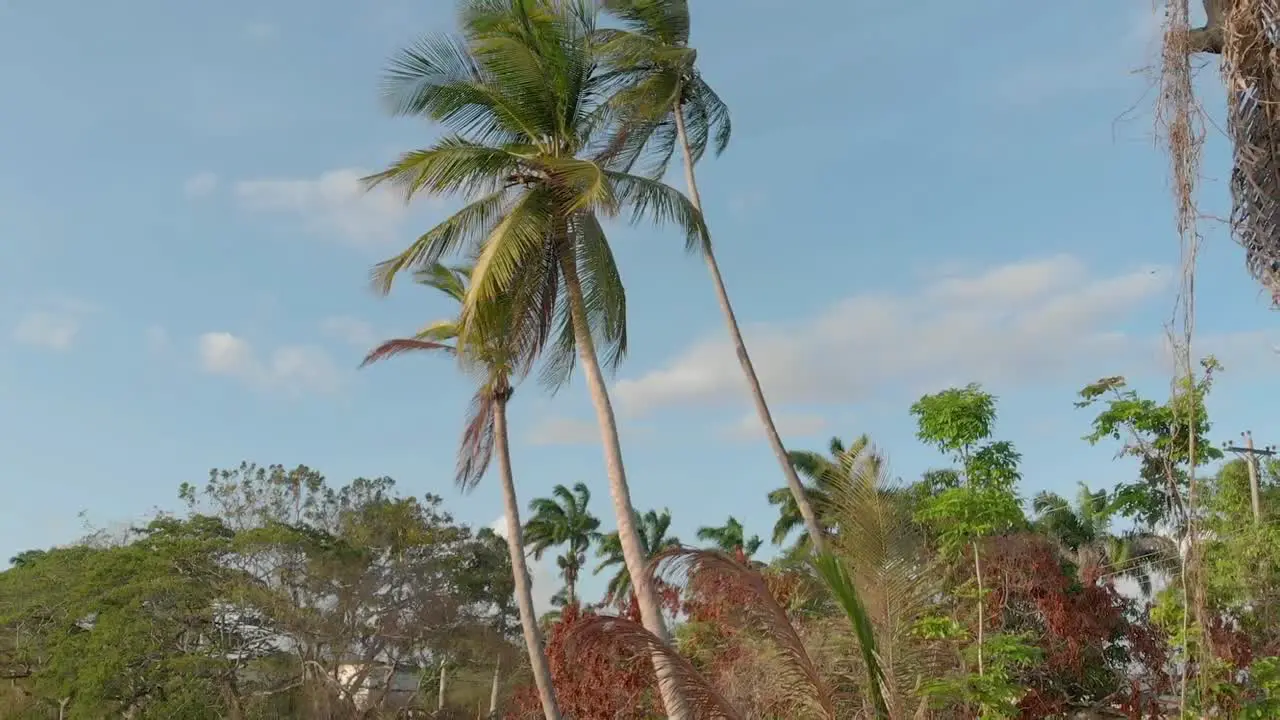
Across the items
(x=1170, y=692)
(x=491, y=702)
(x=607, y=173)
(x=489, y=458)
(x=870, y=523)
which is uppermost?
(x=607, y=173)

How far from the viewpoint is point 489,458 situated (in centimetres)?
1731

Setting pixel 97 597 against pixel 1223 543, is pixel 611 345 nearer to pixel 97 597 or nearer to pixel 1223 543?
pixel 1223 543

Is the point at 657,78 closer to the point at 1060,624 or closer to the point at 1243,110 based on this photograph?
the point at 1060,624

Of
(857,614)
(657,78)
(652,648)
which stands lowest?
(857,614)

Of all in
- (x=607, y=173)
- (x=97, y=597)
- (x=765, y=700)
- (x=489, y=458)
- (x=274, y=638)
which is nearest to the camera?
(x=765, y=700)

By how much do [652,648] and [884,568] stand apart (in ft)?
4.60

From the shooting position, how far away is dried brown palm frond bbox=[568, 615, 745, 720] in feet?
18.7

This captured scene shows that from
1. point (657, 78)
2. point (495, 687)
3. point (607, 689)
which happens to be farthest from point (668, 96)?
point (495, 687)

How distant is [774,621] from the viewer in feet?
19.8

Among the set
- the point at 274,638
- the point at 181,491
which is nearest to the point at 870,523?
the point at 274,638

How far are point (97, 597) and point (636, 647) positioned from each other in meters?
22.3

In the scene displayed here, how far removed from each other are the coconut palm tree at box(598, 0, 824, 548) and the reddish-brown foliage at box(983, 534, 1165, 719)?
2.64m

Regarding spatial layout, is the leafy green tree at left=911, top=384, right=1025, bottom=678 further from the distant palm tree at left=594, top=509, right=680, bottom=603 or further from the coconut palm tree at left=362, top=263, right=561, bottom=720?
the distant palm tree at left=594, top=509, right=680, bottom=603

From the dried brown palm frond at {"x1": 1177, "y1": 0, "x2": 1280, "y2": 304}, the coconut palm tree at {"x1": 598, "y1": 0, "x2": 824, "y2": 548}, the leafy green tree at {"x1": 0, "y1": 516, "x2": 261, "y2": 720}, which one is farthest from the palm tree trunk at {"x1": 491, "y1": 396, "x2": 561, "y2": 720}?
the dried brown palm frond at {"x1": 1177, "y1": 0, "x2": 1280, "y2": 304}
